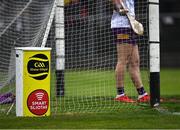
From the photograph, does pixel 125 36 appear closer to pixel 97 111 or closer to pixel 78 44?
pixel 78 44

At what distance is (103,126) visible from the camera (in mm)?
7523

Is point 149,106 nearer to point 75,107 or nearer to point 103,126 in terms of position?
point 75,107

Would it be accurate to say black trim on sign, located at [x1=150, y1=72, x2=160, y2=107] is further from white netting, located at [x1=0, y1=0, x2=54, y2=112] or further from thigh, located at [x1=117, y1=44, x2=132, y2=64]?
white netting, located at [x1=0, y1=0, x2=54, y2=112]

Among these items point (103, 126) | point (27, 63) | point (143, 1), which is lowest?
point (103, 126)

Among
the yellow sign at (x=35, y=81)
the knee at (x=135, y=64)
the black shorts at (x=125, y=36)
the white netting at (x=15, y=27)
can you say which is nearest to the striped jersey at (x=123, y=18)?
the black shorts at (x=125, y=36)

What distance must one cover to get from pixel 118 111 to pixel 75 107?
2.30 ft

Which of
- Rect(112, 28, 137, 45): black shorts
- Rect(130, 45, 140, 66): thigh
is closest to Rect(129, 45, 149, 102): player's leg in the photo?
Rect(130, 45, 140, 66): thigh

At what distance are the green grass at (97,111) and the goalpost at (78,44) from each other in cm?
2

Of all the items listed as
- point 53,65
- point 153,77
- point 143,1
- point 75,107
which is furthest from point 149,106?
point 53,65

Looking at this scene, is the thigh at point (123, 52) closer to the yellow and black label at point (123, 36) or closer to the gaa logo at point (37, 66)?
the yellow and black label at point (123, 36)

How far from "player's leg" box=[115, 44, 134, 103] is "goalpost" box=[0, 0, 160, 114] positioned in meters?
0.19

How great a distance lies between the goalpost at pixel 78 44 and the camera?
966cm

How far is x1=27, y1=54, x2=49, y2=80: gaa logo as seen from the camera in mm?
8445

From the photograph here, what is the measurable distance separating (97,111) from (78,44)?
6.32ft
